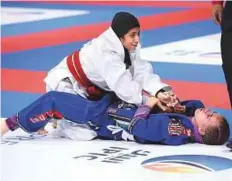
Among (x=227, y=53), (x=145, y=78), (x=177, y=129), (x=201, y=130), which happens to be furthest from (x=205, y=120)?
(x=145, y=78)

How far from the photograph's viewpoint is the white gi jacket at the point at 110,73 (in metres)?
5.56

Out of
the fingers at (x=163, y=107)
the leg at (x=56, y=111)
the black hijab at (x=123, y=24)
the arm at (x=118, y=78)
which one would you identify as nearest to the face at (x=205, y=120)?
the fingers at (x=163, y=107)

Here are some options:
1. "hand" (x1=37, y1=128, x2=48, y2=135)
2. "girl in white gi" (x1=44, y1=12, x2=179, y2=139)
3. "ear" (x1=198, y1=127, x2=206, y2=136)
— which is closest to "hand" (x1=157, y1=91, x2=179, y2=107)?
"girl in white gi" (x1=44, y1=12, x2=179, y2=139)

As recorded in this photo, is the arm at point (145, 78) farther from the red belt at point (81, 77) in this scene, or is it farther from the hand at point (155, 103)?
the red belt at point (81, 77)

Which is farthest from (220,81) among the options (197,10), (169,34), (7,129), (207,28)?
(197,10)

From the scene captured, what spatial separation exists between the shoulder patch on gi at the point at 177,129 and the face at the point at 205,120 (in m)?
0.09

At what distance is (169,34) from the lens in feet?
39.1

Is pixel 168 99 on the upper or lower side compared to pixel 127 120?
upper

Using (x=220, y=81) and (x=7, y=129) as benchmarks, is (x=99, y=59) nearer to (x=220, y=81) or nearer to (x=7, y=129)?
(x=7, y=129)

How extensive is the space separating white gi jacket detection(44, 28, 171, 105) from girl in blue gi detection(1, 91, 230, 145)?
13cm

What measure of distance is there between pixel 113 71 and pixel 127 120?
40 centimetres

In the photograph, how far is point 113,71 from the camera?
18.2 feet

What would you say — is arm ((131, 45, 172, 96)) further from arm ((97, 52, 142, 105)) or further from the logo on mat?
the logo on mat

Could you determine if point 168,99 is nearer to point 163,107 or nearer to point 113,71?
point 163,107
